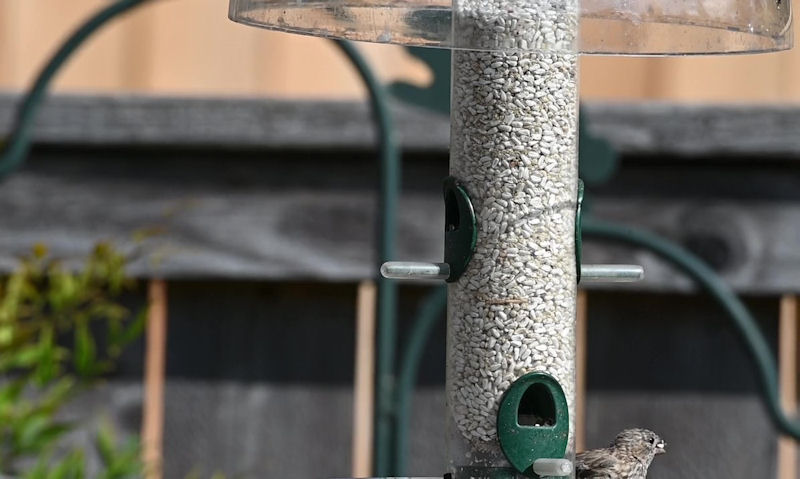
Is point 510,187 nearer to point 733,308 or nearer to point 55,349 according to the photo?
point 733,308

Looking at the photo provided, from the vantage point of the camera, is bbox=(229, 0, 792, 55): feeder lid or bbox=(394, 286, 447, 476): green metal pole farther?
bbox=(394, 286, 447, 476): green metal pole

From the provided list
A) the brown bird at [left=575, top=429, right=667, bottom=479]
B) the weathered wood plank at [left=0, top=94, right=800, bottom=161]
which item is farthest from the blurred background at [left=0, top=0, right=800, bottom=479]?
the brown bird at [left=575, top=429, right=667, bottom=479]

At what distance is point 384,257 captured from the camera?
2.23 metres

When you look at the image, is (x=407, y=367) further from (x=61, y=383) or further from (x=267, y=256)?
(x=61, y=383)

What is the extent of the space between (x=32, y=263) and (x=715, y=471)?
1.28 m

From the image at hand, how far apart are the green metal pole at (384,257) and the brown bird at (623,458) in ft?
2.45

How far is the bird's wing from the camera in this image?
4.67ft

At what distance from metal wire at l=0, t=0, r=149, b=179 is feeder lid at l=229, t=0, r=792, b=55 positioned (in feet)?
2.81

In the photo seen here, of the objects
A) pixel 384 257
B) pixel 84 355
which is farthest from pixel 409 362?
pixel 84 355

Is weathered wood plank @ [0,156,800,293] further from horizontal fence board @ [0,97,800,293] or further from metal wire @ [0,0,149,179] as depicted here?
metal wire @ [0,0,149,179]

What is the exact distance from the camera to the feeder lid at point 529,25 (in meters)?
1.34

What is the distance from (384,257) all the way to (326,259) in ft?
0.54

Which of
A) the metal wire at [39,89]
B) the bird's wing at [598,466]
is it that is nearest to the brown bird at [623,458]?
the bird's wing at [598,466]

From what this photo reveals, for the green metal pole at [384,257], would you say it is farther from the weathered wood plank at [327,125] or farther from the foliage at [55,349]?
the foliage at [55,349]
